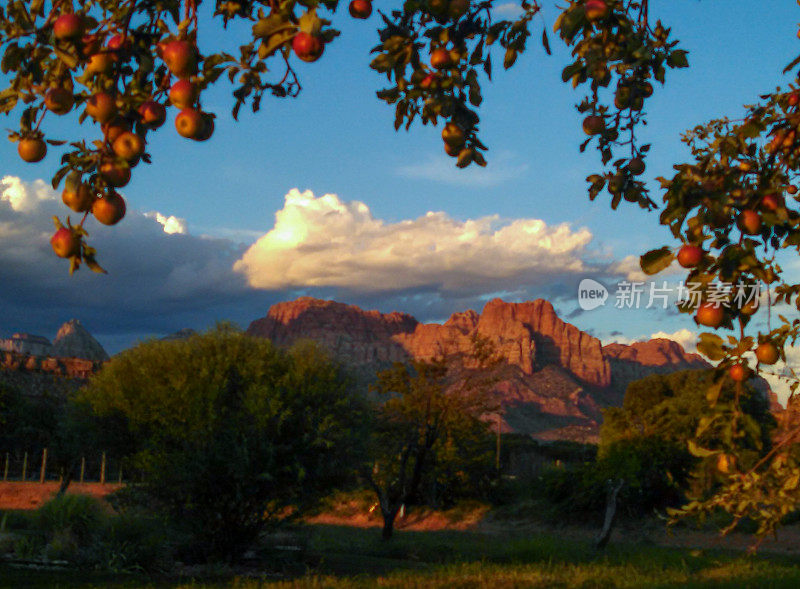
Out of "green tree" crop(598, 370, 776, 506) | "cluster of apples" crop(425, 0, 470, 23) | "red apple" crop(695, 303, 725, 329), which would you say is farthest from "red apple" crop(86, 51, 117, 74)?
"green tree" crop(598, 370, 776, 506)

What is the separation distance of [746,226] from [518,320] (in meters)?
169

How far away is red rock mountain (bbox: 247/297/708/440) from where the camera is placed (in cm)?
12006

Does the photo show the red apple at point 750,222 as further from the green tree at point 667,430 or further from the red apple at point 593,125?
the green tree at point 667,430

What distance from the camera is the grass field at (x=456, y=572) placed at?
11.2m

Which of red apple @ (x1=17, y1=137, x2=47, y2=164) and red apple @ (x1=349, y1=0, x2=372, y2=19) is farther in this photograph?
red apple @ (x1=349, y1=0, x2=372, y2=19)

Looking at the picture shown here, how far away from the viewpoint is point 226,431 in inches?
555

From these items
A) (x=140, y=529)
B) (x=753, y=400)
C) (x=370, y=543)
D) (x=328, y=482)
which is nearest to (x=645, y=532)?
(x=753, y=400)

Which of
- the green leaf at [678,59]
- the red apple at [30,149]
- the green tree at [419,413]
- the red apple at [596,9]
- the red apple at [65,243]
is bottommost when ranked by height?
the green tree at [419,413]

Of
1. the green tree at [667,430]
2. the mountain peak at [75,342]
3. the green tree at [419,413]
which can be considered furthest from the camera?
the mountain peak at [75,342]

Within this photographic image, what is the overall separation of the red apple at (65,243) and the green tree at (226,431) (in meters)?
12.3

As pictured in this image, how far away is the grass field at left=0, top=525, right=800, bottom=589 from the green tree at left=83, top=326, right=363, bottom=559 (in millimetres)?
1324

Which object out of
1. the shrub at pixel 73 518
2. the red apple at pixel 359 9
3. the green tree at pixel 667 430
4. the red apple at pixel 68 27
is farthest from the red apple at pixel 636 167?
the green tree at pixel 667 430

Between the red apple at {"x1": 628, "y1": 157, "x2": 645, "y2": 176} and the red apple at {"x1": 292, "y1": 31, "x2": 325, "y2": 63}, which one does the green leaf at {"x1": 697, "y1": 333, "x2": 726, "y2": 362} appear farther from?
the red apple at {"x1": 292, "y1": 31, "x2": 325, "y2": 63}

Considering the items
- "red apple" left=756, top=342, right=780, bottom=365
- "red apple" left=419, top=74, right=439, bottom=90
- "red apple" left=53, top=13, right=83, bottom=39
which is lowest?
"red apple" left=756, top=342, right=780, bottom=365
